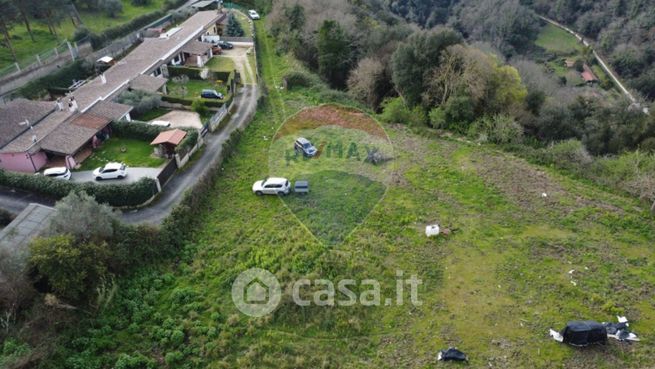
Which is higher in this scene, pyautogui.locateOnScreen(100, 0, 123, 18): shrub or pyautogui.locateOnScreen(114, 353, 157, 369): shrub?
pyautogui.locateOnScreen(100, 0, 123, 18): shrub

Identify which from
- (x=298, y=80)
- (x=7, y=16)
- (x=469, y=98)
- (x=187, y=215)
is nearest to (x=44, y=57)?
(x=7, y=16)

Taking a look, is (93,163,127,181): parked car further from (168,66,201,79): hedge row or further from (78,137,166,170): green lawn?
(168,66,201,79): hedge row

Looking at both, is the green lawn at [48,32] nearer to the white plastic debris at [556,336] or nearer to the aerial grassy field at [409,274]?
the aerial grassy field at [409,274]

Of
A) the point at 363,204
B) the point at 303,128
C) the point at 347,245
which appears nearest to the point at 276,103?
the point at 303,128

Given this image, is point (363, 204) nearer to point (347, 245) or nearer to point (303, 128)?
point (347, 245)

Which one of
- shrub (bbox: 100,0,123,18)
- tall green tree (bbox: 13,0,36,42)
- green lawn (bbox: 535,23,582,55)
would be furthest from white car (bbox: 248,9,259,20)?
green lawn (bbox: 535,23,582,55)

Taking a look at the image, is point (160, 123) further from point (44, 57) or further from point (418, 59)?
point (418, 59)
